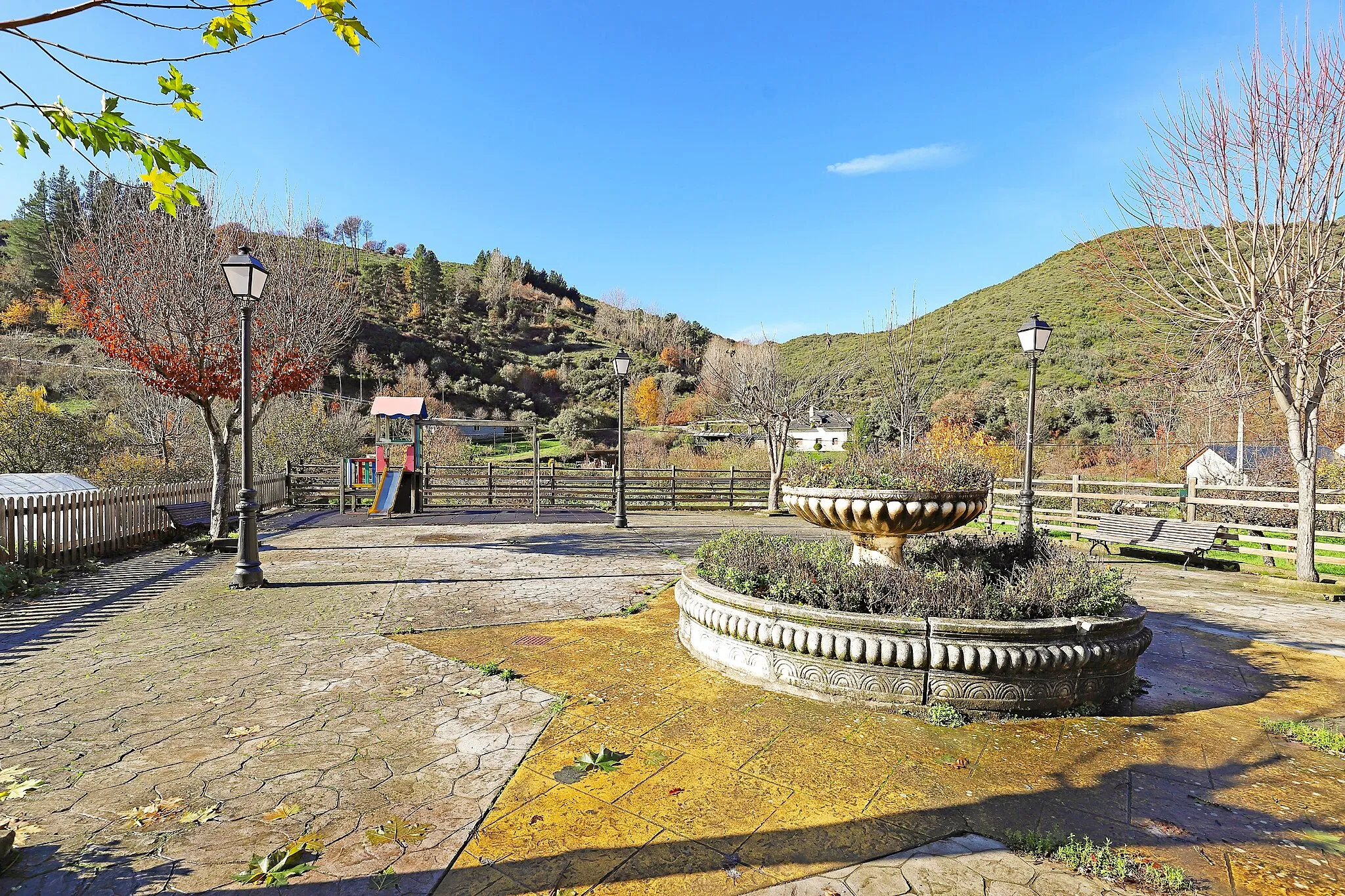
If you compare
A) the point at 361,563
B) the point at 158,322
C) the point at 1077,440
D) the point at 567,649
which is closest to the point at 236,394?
the point at 158,322

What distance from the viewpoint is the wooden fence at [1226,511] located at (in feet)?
34.0

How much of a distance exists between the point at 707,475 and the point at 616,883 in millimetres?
21551

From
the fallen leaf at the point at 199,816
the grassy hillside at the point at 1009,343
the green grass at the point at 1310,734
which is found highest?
the grassy hillside at the point at 1009,343

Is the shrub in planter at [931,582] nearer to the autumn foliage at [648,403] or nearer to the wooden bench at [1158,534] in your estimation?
the wooden bench at [1158,534]

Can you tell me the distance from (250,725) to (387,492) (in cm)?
1400

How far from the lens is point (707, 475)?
2391 centimetres

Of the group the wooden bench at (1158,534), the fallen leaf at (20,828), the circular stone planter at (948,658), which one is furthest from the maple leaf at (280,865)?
the wooden bench at (1158,534)

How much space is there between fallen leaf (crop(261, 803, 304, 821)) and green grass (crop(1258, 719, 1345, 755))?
5.48m

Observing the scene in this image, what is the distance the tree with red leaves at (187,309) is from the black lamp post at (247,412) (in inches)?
94.9

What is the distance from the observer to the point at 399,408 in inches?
696

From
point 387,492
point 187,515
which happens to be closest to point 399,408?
point 387,492

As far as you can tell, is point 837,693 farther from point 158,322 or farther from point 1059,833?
point 158,322

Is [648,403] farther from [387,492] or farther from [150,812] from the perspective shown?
[150,812]

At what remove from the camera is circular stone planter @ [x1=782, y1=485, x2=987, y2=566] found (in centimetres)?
498
